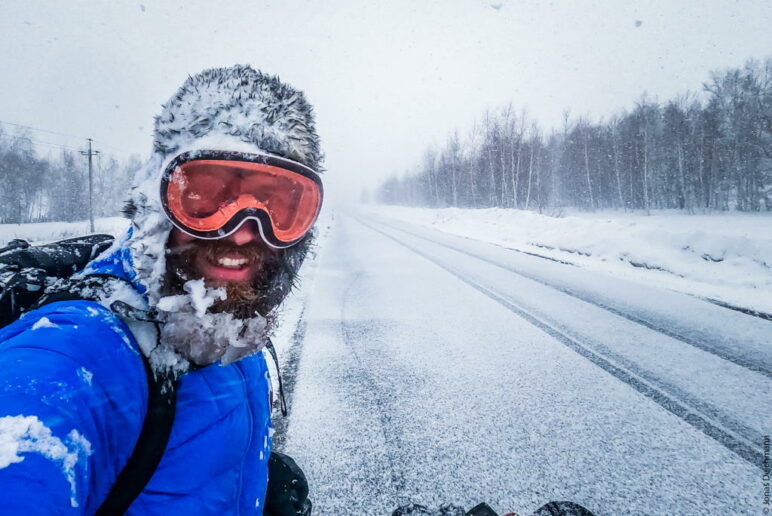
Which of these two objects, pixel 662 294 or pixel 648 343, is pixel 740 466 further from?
pixel 662 294

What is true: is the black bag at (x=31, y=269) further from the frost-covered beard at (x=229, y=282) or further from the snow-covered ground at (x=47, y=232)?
the snow-covered ground at (x=47, y=232)

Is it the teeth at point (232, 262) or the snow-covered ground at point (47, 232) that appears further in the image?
the snow-covered ground at point (47, 232)

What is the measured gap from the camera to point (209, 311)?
1.03 m

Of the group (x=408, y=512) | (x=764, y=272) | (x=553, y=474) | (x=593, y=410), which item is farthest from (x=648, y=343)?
(x=764, y=272)

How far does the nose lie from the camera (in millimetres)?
1158

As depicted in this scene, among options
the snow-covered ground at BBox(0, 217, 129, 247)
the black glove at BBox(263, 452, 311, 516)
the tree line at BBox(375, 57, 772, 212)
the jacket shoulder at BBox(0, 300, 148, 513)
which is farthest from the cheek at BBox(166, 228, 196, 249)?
the tree line at BBox(375, 57, 772, 212)

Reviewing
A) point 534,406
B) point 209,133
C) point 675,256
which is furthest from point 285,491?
point 675,256

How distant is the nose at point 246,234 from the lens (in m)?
1.16

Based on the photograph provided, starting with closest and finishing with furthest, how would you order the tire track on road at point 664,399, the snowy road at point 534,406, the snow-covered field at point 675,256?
the snowy road at point 534,406 < the tire track on road at point 664,399 < the snow-covered field at point 675,256

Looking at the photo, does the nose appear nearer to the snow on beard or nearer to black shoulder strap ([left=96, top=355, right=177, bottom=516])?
the snow on beard

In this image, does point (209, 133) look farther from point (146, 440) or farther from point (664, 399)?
point (664, 399)

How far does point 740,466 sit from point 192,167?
3458 millimetres

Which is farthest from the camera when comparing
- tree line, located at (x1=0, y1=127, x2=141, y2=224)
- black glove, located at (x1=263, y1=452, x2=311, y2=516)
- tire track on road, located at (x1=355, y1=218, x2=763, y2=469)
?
tree line, located at (x1=0, y1=127, x2=141, y2=224)

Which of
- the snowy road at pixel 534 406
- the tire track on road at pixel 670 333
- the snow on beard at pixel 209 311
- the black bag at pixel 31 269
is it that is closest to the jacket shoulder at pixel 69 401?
the snow on beard at pixel 209 311
